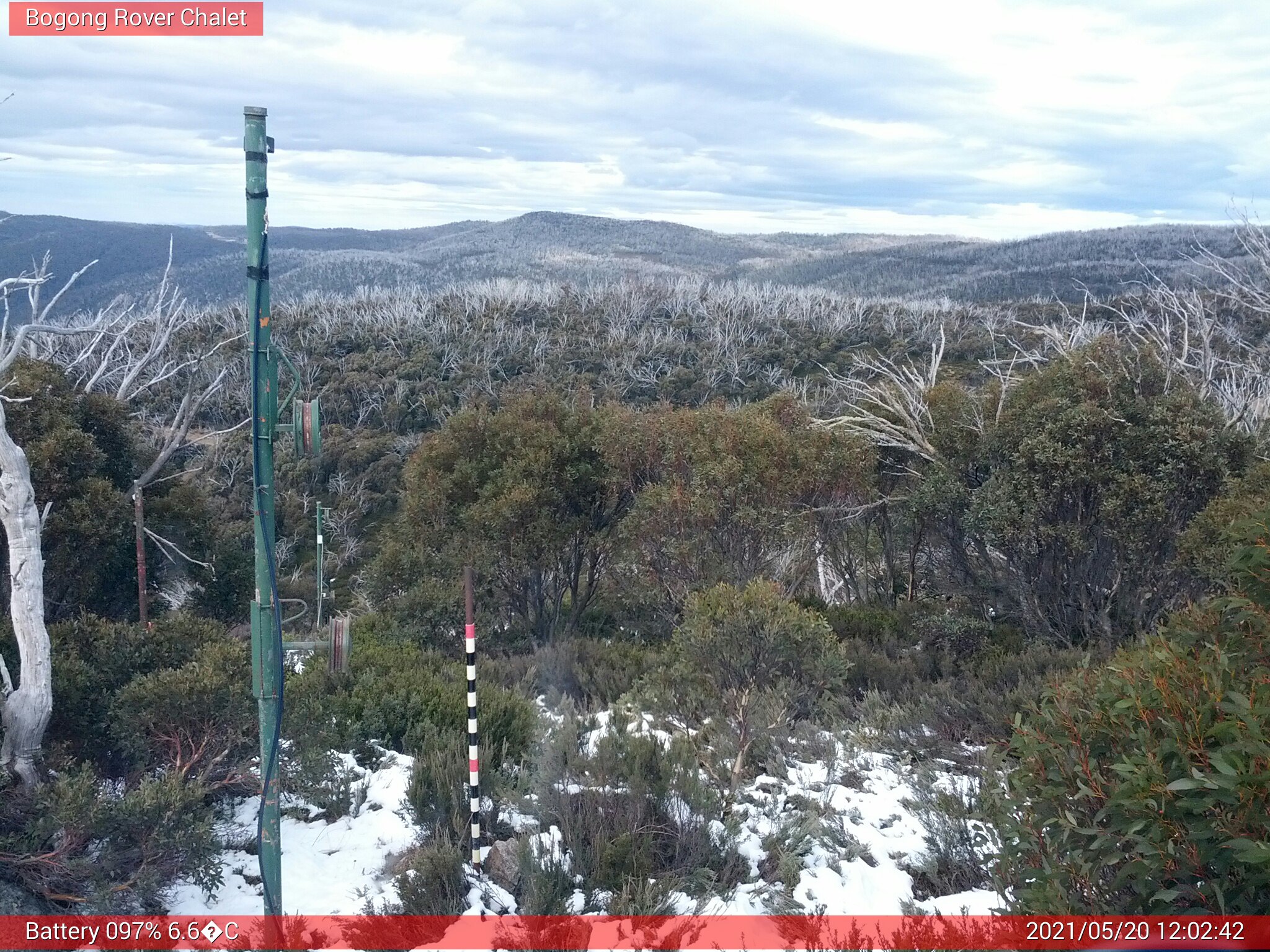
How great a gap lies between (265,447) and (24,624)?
6.90 ft

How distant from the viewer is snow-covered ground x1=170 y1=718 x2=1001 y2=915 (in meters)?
4.47

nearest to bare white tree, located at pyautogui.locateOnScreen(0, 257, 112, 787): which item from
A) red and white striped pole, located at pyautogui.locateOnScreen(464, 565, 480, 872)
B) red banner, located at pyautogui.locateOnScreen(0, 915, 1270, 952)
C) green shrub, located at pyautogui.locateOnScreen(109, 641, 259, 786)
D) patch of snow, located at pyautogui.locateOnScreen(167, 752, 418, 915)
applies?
green shrub, located at pyautogui.locateOnScreen(109, 641, 259, 786)

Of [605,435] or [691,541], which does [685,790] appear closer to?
[691,541]

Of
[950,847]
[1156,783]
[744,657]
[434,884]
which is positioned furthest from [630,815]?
[1156,783]

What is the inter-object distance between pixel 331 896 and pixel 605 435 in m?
8.37

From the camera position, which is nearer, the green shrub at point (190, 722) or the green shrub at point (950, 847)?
the green shrub at point (950, 847)

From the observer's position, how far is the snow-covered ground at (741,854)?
14.7 feet

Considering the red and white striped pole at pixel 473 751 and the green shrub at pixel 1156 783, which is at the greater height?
the green shrub at pixel 1156 783

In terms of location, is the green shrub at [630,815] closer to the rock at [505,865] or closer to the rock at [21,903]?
the rock at [505,865]

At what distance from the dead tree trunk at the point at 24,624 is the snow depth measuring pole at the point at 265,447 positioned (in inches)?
66.3

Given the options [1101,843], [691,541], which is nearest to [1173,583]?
[691,541]

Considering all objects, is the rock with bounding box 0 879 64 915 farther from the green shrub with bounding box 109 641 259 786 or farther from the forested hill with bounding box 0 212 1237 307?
the forested hill with bounding box 0 212 1237 307

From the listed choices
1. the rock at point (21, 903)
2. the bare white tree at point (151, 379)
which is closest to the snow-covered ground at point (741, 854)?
the rock at point (21, 903)

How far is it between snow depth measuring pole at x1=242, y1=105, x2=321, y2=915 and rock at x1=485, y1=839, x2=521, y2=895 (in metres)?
1.09
